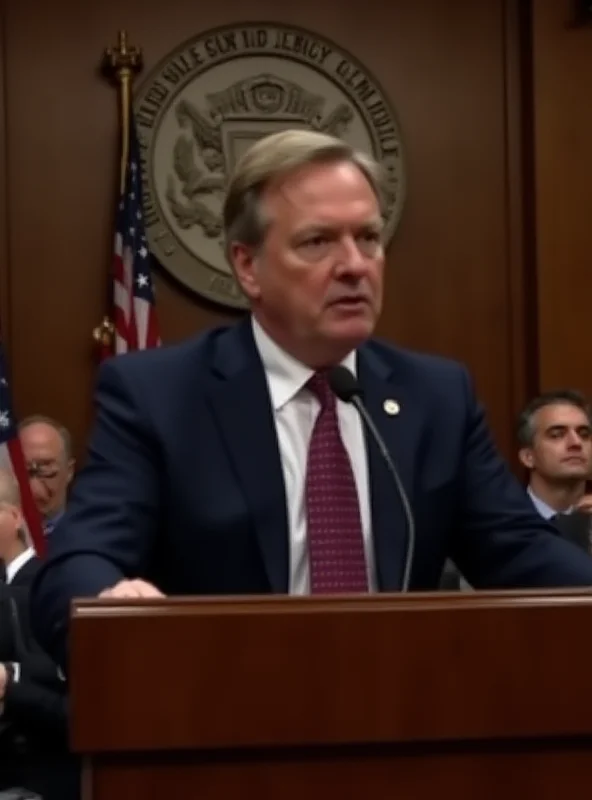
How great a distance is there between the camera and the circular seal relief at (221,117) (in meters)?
6.02

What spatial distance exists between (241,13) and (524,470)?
6.31ft

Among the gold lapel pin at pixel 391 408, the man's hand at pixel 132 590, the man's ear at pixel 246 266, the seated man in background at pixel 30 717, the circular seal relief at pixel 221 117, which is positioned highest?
the circular seal relief at pixel 221 117

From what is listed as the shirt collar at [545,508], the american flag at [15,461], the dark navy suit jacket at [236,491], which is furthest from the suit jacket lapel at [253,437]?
the shirt collar at [545,508]

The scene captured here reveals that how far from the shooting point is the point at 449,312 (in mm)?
6223

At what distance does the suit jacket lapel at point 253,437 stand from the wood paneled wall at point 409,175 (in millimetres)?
3611

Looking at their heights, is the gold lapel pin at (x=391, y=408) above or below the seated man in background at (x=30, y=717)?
above

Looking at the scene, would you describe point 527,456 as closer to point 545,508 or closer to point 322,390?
point 545,508

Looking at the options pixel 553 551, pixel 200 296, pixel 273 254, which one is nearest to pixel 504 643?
pixel 553 551

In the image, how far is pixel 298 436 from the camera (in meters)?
2.35

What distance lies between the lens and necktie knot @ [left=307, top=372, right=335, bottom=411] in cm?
235

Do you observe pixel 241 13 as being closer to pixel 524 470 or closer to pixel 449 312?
pixel 449 312

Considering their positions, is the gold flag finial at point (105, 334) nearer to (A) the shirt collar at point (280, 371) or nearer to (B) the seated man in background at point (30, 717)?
(B) the seated man in background at point (30, 717)

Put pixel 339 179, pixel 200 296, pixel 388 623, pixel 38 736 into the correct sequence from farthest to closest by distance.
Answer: pixel 200 296, pixel 38 736, pixel 339 179, pixel 388 623

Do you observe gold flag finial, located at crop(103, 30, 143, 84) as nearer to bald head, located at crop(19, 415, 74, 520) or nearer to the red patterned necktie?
bald head, located at crop(19, 415, 74, 520)
